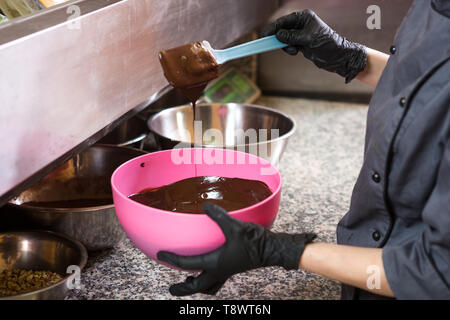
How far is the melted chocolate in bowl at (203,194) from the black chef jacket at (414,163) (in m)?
0.25

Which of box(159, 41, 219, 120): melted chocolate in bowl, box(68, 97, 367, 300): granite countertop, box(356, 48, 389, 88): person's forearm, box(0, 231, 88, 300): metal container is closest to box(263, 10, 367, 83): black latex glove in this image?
box(356, 48, 389, 88): person's forearm

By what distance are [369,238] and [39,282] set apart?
2.54 ft

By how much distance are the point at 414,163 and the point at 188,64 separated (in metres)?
0.57

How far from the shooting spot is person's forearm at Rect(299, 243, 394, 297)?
952mm

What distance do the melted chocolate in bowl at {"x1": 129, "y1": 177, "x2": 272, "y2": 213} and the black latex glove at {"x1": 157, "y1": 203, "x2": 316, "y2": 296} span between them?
0.13 meters

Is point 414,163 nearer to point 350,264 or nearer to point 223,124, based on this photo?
point 350,264

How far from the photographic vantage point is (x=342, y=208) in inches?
68.5

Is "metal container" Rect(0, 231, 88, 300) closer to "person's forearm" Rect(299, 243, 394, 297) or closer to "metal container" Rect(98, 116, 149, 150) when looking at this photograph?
"person's forearm" Rect(299, 243, 394, 297)

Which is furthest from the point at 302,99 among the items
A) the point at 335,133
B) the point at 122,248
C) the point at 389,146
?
the point at 389,146

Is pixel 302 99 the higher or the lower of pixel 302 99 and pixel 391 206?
the lower

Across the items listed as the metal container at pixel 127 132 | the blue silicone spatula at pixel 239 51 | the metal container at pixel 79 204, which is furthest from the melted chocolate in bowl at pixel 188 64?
the metal container at pixel 127 132

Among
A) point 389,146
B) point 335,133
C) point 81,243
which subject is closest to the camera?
point 389,146

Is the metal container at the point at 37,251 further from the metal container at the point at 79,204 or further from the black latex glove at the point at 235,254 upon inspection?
the black latex glove at the point at 235,254
